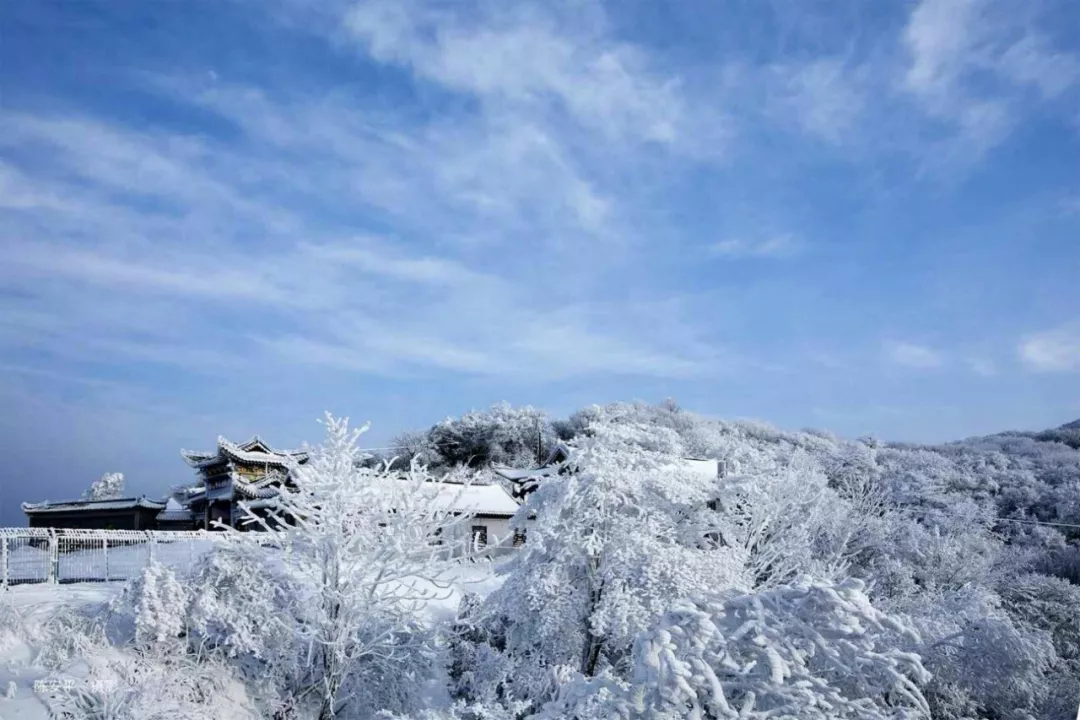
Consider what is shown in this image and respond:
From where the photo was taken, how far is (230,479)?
14.2 m

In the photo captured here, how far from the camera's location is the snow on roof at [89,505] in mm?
10500

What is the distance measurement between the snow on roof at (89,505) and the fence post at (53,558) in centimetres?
244

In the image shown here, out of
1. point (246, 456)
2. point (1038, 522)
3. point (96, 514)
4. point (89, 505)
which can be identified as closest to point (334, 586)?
point (89, 505)

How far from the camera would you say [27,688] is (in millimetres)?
5590

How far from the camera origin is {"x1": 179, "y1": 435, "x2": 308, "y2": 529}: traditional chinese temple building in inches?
547

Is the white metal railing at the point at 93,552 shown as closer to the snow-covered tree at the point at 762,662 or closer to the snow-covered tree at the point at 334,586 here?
the snow-covered tree at the point at 334,586

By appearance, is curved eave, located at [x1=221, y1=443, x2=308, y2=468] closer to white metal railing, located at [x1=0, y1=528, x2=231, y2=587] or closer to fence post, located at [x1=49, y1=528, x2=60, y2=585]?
white metal railing, located at [x1=0, y1=528, x2=231, y2=587]

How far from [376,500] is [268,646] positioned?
2185 millimetres

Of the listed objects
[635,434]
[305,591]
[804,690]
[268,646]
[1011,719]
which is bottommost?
[1011,719]

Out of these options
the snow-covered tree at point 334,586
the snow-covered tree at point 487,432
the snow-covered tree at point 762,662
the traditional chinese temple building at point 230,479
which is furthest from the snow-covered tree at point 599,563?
the traditional chinese temple building at point 230,479

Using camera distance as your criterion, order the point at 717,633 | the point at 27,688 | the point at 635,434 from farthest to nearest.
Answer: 1. the point at 635,434
2. the point at 27,688
3. the point at 717,633

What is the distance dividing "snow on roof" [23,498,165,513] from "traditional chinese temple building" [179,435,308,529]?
2.84 ft

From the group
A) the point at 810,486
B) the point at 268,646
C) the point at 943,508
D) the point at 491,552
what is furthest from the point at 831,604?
the point at 491,552

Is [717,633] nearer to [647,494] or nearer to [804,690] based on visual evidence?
[804,690]
